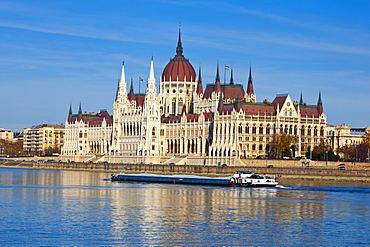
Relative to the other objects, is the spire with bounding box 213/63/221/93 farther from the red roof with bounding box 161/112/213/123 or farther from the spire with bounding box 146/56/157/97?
the spire with bounding box 146/56/157/97

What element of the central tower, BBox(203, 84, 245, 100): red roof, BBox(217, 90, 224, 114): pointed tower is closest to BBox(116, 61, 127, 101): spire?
the central tower

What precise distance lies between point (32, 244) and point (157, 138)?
404ft

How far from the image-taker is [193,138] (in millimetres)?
162375

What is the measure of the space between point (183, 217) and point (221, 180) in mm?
42298

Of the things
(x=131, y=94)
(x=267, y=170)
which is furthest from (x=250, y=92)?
(x=267, y=170)

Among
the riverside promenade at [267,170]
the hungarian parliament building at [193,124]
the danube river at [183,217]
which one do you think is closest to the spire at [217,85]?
the hungarian parliament building at [193,124]

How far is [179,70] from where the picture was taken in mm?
184250

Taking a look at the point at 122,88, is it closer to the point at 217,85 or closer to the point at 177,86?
the point at 177,86

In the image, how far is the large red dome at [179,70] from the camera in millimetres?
183625

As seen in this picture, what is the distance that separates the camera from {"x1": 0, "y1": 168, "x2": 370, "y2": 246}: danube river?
50.3 m

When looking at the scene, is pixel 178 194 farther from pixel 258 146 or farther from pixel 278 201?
pixel 258 146

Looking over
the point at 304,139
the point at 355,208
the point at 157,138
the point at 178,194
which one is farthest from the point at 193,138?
the point at 355,208

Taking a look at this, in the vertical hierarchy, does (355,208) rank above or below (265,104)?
below

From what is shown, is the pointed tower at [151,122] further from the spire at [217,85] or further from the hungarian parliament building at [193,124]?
the spire at [217,85]
